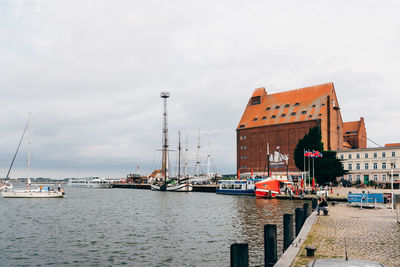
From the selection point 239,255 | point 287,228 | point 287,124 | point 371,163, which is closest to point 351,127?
point 287,124

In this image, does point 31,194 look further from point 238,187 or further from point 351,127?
point 351,127

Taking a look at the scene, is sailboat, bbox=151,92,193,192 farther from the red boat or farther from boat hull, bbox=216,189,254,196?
the red boat

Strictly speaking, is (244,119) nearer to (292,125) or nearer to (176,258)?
(292,125)

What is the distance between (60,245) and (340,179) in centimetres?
8139

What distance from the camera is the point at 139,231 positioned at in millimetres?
31438

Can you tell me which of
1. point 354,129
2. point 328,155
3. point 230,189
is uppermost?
point 354,129

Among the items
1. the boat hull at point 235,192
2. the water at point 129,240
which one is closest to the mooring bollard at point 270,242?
the water at point 129,240

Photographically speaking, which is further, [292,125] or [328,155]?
[292,125]

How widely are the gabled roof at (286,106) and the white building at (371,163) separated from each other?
47.5 feet

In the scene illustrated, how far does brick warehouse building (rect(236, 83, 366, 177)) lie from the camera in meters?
103

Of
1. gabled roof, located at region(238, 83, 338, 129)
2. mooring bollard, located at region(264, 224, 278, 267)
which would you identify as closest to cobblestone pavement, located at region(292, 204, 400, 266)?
mooring bollard, located at region(264, 224, 278, 267)

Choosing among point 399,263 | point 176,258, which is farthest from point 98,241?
Result: point 399,263

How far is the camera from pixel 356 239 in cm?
1952

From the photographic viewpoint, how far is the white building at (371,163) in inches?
3371
